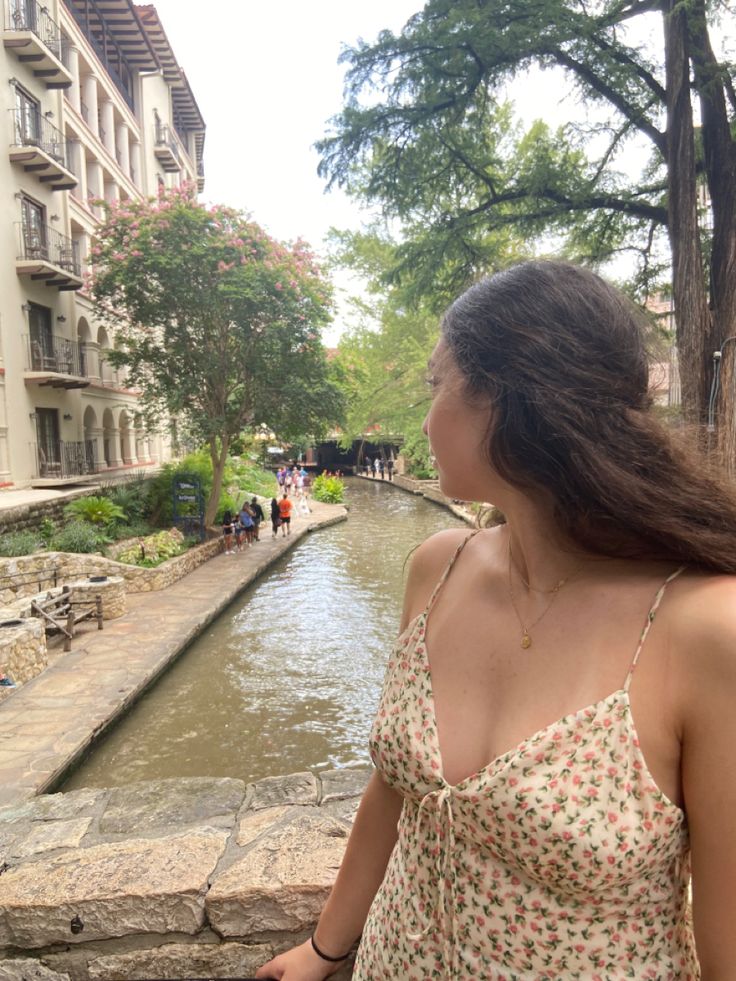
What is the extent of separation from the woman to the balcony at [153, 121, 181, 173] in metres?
30.2

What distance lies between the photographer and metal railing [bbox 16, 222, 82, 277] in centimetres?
1595

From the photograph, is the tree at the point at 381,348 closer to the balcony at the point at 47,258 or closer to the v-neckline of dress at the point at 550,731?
the balcony at the point at 47,258

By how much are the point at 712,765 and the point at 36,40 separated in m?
19.8

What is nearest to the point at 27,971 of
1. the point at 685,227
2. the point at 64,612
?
the point at 685,227

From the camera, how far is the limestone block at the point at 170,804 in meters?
2.46

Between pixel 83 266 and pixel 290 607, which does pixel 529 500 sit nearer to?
pixel 290 607

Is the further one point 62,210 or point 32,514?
point 62,210

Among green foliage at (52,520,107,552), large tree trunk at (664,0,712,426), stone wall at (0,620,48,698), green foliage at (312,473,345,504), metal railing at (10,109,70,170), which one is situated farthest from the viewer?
green foliage at (312,473,345,504)

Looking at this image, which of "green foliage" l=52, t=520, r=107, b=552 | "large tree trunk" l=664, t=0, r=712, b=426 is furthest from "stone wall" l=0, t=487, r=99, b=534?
"large tree trunk" l=664, t=0, r=712, b=426

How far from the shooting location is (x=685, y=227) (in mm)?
7027

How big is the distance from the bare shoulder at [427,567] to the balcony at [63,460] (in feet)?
54.3

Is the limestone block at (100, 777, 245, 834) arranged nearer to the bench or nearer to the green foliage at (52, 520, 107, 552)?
the bench

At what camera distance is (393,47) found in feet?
25.1

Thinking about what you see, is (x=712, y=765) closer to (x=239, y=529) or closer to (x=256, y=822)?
(x=256, y=822)
